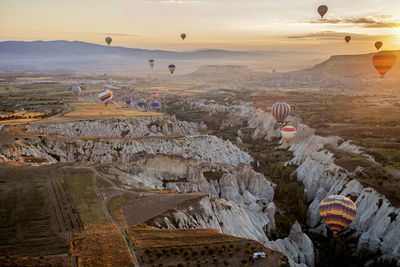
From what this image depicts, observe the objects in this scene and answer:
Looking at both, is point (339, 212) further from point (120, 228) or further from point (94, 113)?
point (94, 113)

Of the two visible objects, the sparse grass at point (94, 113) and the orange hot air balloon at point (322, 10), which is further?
the sparse grass at point (94, 113)

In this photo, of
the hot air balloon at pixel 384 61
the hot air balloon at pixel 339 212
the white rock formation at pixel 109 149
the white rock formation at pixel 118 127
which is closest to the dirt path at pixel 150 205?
the hot air balloon at pixel 339 212

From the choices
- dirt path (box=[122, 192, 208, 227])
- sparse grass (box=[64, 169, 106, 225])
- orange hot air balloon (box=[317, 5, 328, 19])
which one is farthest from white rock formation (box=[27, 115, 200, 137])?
orange hot air balloon (box=[317, 5, 328, 19])

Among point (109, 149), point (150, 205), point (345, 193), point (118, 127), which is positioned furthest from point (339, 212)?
point (118, 127)

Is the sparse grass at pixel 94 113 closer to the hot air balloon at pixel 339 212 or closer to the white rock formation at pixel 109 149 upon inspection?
the white rock formation at pixel 109 149

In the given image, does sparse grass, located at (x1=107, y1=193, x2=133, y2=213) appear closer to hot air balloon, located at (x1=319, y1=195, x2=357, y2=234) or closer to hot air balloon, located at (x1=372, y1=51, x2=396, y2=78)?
hot air balloon, located at (x1=319, y1=195, x2=357, y2=234)

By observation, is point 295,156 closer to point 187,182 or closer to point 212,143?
point 212,143

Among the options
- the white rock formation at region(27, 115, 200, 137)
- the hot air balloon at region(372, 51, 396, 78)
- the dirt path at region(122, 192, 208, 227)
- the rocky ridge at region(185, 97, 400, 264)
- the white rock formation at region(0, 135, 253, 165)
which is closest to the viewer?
the dirt path at region(122, 192, 208, 227)

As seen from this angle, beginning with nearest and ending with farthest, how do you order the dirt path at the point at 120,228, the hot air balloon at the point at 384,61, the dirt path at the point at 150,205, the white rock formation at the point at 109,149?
the dirt path at the point at 120,228, the dirt path at the point at 150,205, the white rock formation at the point at 109,149, the hot air balloon at the point at 384,61

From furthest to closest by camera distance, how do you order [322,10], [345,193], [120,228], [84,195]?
1. [322,10]
2. [345,193]
3. [84,195]
4. [120,228]
